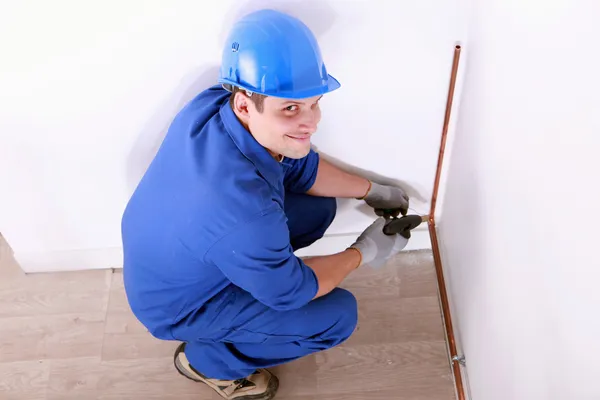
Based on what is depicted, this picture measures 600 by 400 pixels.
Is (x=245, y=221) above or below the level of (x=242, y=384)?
above

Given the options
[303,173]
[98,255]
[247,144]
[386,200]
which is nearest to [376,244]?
[386,200]

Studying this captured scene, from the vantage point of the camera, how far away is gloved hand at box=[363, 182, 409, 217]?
144 cm

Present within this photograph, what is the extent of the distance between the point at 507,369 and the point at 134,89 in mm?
909

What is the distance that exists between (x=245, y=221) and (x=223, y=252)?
73 mm

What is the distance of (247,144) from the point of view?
1.05 meters

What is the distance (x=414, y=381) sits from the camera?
1.50 meters

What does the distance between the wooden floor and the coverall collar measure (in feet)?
2.18

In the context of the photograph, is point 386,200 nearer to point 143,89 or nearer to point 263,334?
point 263,334

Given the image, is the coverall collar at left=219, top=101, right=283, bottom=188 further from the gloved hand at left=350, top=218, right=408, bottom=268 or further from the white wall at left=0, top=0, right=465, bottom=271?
the gloved hand at left=350, top=218, right=408, bottom=268

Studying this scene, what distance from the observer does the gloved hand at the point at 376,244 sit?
1.36 metres

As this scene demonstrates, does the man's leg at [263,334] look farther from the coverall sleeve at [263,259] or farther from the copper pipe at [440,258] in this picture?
the copper pipe at [440,258]

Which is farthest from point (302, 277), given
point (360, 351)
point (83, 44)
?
point (83, 44)

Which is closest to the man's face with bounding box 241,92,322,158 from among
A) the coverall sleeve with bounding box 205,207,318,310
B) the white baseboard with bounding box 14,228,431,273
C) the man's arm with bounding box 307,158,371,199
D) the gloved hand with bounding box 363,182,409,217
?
the coverall sleeve with bounding box 205,207,318,310

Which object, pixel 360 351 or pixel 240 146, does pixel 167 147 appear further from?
pixel 360 351
